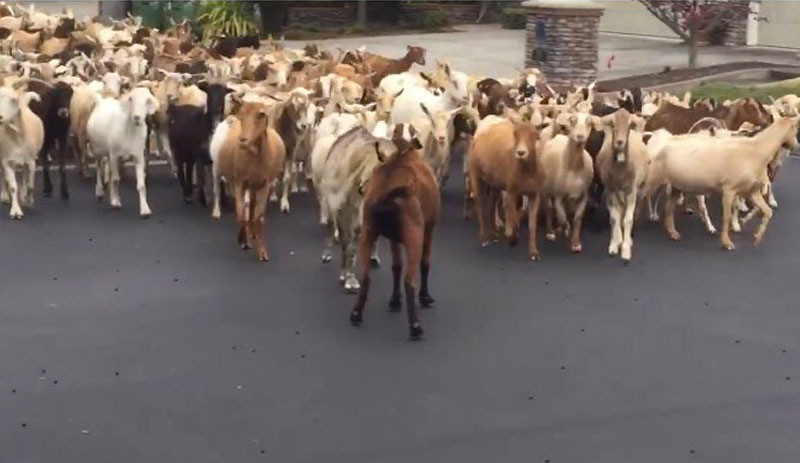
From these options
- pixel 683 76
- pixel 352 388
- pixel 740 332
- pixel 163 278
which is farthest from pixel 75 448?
pixel 683 76

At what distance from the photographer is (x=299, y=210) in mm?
15148

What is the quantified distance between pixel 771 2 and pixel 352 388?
1069 inches

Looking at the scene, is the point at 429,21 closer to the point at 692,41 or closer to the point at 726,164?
the point at 692,41

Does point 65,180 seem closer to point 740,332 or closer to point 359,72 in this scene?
point 359,72

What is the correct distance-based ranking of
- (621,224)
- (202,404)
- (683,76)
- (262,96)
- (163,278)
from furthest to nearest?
(683,76) < (262,96) < (621,224) < (163,278) < (202,404)

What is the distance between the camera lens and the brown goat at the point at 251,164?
1252 centimetres

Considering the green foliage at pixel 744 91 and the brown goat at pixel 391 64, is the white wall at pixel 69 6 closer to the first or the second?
the brown goat at pixel 391 64

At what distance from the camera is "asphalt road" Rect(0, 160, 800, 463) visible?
8250 mm

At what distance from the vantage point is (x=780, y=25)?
3356 centimetres

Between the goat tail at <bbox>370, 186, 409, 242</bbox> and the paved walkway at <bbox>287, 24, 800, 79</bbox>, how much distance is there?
17987 mm

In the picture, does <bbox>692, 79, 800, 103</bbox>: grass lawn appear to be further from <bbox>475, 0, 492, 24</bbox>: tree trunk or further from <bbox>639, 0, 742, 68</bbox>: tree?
<bbox>475, 0, 492, 24</bbox>: tree trunk

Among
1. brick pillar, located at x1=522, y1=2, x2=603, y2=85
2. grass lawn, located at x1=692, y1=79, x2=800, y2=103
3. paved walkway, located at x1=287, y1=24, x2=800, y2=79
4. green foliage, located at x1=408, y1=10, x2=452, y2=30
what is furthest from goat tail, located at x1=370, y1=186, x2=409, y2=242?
green foliage, located at x1=408, y1=10, x2=452, y2=30

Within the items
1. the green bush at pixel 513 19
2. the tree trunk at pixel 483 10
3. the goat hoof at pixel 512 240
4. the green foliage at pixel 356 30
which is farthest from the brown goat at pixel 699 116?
the tree trunk at pixel 483 10

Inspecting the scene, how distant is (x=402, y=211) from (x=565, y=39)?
51.4ft
